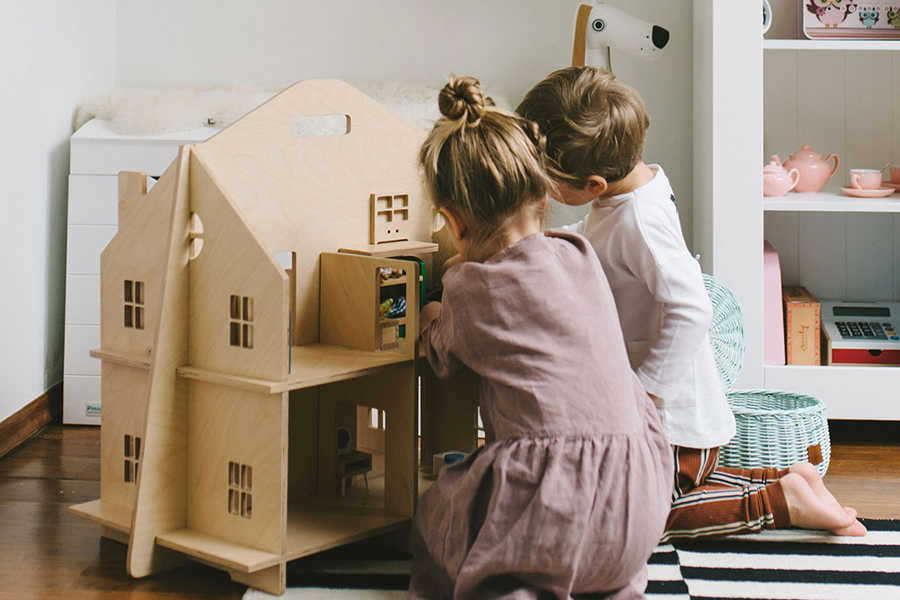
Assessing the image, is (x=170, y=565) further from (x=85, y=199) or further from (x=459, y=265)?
(x=85, y=199)

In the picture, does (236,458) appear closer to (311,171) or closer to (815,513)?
(311,171)

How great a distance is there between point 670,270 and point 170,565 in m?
0.84

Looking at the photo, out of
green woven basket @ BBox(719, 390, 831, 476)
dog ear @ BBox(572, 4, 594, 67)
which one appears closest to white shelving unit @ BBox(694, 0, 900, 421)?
dog ear @ BBox(572, 4, 594, 67)

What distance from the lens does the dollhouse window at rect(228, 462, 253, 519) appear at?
1.37m

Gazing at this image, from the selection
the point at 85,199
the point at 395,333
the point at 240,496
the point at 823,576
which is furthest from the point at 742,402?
the point at 85,199

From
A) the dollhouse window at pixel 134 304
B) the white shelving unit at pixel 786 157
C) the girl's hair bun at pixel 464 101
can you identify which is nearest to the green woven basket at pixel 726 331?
the white shelving unit at pixel 786 157

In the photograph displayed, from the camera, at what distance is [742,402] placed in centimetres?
202

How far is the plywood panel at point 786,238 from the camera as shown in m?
2.42

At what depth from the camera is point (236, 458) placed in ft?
4.52

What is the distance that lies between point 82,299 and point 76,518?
26.2 inches

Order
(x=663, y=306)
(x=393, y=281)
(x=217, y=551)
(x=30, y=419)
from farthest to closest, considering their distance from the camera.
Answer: (x=30, y=419) < (x=393, y=281) < (x=663, y=306) < (x=217, y=551)

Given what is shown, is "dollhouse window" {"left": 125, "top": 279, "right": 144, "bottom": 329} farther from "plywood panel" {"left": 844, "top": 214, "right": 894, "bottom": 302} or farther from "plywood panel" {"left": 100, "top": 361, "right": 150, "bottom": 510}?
"plywood panel" {"left": 844, "top": 214, "right": 894, "bottom": 302}

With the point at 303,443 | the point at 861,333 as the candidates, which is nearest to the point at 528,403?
the point at 303,443

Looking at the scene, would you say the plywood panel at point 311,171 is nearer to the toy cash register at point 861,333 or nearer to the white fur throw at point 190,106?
the white fur throw at point 190,106
